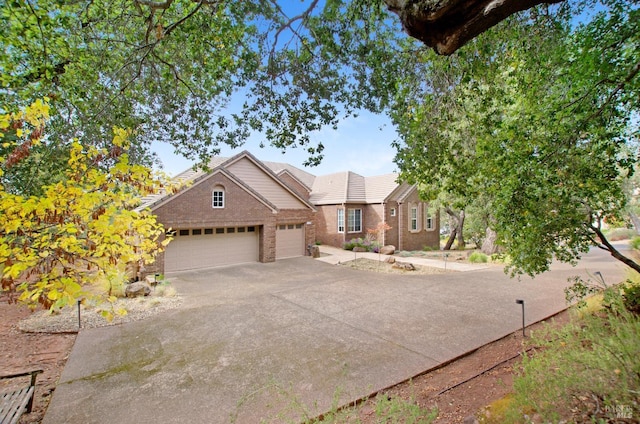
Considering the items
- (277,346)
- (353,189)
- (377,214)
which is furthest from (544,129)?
(353,189)

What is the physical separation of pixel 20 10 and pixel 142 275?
9.57 metres

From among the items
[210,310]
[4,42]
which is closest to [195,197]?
[210,310]

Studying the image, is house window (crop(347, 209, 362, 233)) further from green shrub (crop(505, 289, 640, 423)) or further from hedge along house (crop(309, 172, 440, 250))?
green shrub (crop(505, 289, 640, 423))

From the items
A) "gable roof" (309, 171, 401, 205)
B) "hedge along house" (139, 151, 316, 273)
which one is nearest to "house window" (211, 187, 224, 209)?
"hedge along house" (139, 151, 316, 273)

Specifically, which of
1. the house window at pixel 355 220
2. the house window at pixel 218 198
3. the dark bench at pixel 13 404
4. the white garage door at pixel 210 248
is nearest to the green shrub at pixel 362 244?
the house window at pixel 355 220

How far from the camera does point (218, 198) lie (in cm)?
1596

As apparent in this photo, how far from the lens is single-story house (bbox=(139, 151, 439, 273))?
49.0 ft

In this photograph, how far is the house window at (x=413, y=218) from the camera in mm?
24188

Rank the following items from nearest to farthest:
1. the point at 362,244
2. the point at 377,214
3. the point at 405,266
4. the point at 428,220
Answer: the point at 405,266 < the point at 362,244 < the point at 377,214 < the point at 428,220

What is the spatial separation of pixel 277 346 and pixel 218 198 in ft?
35.8

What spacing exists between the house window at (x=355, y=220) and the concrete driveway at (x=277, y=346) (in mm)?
11575

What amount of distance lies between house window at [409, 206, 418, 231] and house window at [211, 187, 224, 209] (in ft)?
47.9

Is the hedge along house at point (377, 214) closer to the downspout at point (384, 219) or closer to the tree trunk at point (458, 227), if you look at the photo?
the downspout at point (384, 219)

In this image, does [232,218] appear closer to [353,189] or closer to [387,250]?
[387,250]
